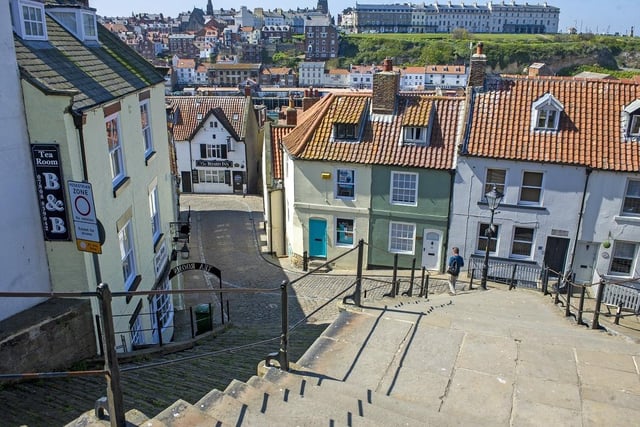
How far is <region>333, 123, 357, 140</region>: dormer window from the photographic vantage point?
904 inches

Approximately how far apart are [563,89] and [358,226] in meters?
10.6

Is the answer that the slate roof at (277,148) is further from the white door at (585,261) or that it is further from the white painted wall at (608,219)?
the white painted wall at (608,219)

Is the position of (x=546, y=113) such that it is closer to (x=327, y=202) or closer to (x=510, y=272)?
(x=510, y=272)

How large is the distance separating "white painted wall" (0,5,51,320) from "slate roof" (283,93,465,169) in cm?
1519

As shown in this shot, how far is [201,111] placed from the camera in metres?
42.8

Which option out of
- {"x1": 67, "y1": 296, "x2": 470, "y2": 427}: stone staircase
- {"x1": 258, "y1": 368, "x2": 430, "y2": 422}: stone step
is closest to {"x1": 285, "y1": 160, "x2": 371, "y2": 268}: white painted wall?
{"x1": 67, "y1": 296, "x2": 470, "y2": 427}: stone staircase

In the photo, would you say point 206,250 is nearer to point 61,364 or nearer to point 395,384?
point 61,364

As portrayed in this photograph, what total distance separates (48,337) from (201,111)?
3642 cm

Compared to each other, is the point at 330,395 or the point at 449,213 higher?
the point at 330,395

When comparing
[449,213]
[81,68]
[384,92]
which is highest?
[81,68]

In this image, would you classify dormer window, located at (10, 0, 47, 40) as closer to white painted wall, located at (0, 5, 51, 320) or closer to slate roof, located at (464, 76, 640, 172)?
white painted wall, located at (0, 5, 51, 320)

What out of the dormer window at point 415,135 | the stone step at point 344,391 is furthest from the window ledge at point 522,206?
the stone step at point 344,391

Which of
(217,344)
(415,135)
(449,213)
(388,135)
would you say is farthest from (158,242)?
(449,213)

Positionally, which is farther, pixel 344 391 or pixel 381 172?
pixel 381 172
